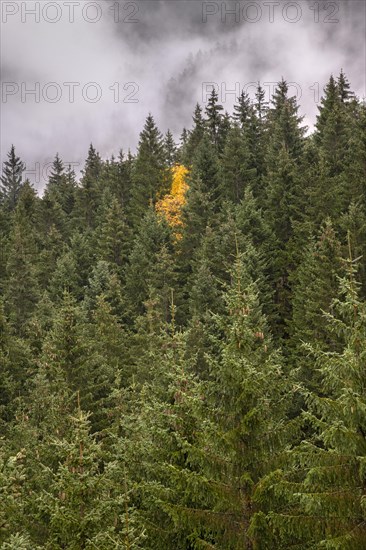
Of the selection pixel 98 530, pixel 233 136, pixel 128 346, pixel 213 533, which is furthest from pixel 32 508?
pixel 233 136

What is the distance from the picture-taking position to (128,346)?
135 feet

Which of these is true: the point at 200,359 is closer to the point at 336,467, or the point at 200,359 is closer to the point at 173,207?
the point at 336,467

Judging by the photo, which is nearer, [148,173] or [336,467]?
[336,467]

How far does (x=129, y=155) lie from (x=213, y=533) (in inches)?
3068

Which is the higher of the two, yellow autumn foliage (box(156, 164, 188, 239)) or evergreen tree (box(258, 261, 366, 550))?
yellow autumn foliage (box(156, 164, 188, 239))

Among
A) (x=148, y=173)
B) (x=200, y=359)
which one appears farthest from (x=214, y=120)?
(x=200, y=359)

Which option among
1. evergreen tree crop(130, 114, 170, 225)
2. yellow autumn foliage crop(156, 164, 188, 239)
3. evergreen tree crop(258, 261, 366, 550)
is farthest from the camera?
evergreen tree crop(130, 114, 170, 225)

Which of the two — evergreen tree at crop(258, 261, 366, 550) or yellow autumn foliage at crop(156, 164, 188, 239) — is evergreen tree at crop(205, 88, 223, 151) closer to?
yellow autumn foliage at crop(156, 164, 188, 239)

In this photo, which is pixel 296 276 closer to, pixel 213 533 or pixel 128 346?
pixel 128 346

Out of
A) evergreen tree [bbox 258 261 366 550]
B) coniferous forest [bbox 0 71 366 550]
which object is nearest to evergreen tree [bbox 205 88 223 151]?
coniferous forest [bbox 0 71 366 550]

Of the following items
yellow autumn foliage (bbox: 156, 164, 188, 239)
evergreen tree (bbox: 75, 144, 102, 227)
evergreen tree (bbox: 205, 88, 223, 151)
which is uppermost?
evergreen tree (bbox: 205, 88, 223, 151)

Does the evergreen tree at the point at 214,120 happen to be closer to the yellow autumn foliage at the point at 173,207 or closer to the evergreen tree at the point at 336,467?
the yellow autumn foliage at the point at 173,207

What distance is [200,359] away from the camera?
1196 inches

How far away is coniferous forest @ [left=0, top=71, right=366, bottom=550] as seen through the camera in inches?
384
